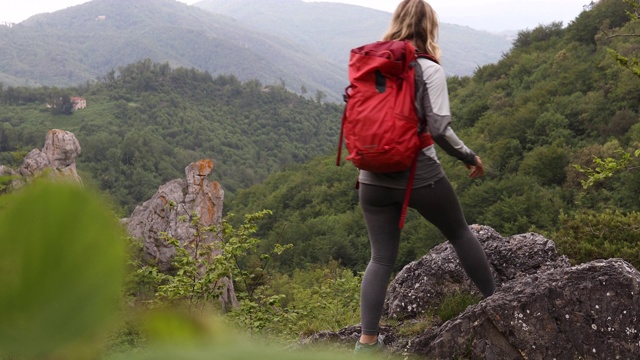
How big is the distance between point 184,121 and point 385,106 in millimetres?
88131

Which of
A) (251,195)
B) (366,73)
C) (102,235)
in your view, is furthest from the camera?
(251,195)

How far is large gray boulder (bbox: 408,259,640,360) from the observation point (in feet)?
11.0

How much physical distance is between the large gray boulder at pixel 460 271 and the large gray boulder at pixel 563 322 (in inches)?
43.7

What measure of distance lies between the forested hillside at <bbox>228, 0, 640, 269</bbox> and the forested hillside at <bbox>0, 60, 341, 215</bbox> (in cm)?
2623

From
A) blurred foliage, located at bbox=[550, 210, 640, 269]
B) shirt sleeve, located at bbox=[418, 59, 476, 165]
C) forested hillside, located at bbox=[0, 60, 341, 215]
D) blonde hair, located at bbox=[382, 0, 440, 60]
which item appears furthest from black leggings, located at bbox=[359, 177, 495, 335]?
forested hillside, located at bbox=[0, 60, 341, 215]

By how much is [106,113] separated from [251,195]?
47.1 m

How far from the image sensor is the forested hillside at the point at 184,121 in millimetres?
71750

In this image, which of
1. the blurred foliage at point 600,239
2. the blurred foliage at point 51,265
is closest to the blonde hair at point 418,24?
the blurred foliage at point 51,265

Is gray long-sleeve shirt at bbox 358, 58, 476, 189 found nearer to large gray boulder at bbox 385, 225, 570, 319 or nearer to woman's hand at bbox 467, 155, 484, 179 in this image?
woman's hand at bbox 467, 155, 484, 179

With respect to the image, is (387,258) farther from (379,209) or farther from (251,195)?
(251,195)

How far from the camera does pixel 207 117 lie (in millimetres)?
93250

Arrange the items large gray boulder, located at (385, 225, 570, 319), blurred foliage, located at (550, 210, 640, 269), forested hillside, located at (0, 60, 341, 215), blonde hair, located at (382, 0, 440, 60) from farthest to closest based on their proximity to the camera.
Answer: forested hillside, located at (0, 60, 341, 215)
blurred foliage, located at (550, 210, 640, 269)
large gray boulder, located at (385, 225, 570, 319)
blonde hair, located at (382, 0, 440, 60)

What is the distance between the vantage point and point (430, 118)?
2.75m

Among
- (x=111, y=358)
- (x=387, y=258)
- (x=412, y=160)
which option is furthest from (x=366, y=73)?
(x=111, y=358)
